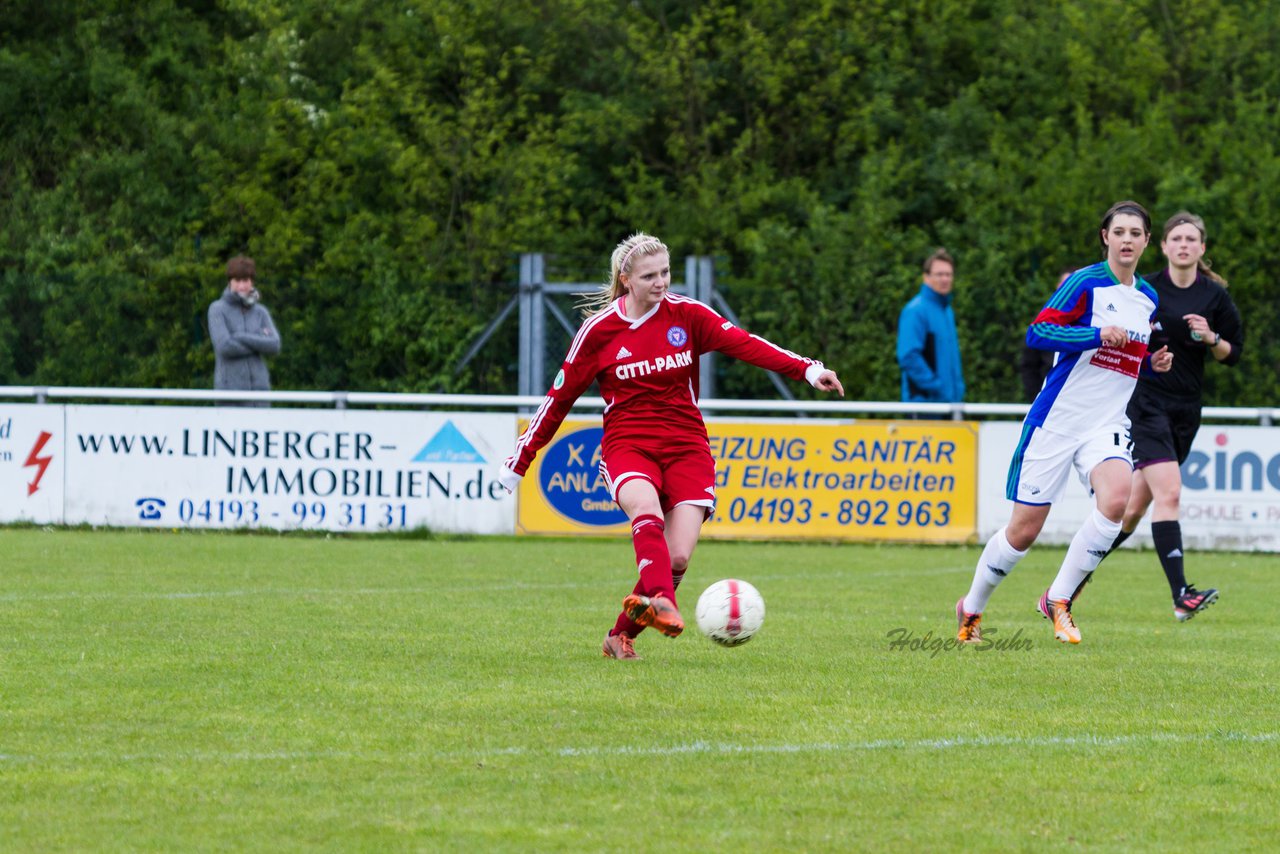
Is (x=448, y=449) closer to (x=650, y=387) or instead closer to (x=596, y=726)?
(x=650, y=387)

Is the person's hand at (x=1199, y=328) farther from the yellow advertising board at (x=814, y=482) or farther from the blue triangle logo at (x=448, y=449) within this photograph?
the blue triangle logo at (x=448, y=449)

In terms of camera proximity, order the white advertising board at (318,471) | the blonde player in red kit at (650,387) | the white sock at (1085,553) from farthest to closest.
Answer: the white advertising board at (318,471)
the white sock at (1085,553)
the blonde player in red kit at (650,387)

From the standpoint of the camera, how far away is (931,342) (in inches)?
595

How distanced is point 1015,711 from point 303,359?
1321 cm

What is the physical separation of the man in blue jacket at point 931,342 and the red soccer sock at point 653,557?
285 inches

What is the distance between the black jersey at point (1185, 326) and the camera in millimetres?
10297

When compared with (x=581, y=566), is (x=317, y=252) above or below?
above

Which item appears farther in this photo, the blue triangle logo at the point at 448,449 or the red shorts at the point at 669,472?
the blue triangle logo at the point at 448,449

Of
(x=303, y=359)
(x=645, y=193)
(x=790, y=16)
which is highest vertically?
(x=790, y=16)

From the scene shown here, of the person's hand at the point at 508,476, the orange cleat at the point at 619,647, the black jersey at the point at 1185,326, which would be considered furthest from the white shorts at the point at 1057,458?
the person's hand at the point at 508,476

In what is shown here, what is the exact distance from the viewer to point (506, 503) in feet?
50.8

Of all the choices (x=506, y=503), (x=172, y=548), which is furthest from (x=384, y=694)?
(x=506, y=503)

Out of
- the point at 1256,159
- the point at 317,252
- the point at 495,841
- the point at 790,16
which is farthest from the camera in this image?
the point at 790,16

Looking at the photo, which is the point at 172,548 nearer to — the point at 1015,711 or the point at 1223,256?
the point at 1015,711
